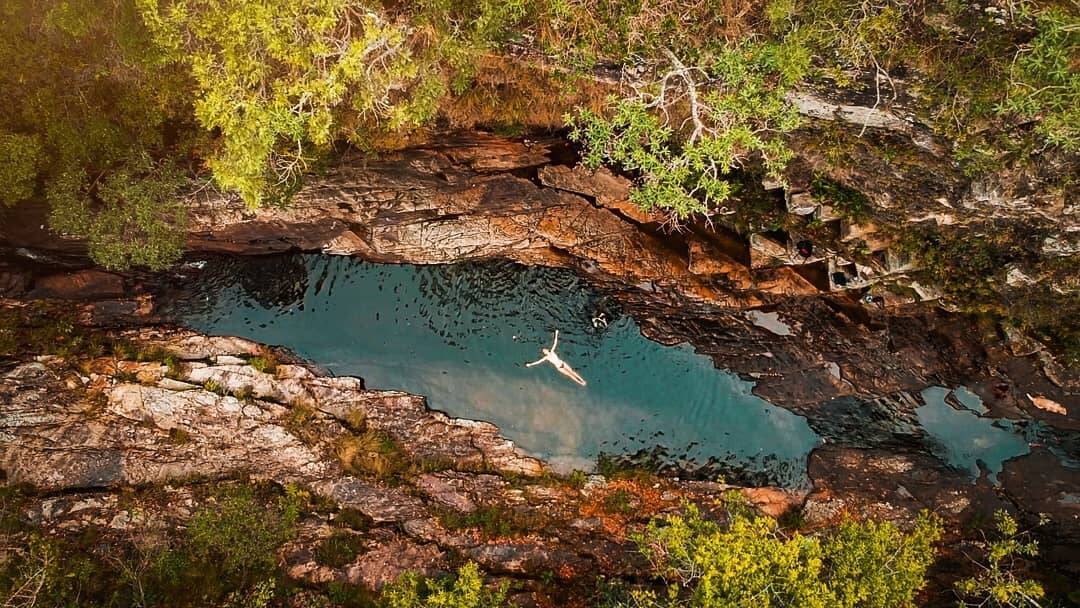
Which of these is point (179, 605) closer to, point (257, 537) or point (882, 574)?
point (257, 537)

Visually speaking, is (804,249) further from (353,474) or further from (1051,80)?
(353,474)

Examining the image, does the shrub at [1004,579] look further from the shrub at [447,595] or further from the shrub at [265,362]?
the shrub at [265,362]

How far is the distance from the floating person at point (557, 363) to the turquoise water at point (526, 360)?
0.59 ft

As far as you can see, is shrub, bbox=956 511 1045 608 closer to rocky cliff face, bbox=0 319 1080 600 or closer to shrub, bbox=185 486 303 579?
rocky cliff face, bbox=0 319 1080 600

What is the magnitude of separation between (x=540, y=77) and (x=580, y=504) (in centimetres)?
1217

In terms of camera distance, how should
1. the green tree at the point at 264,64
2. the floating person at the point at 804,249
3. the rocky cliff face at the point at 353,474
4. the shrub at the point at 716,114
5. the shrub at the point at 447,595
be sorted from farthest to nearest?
the floating person at the point at 804,249
the rocky cliff face at the point at 353,474
the shrub at the point at 447,595
the shrub at the point at 716,114
the green tree at the point at 264,64

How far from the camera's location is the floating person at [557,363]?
16875mm

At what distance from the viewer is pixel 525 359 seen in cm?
1705

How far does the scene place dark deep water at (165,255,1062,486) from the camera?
55.1ft

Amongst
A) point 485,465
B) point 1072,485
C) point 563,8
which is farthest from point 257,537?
point 1072,485

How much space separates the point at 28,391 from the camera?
45.8 ft

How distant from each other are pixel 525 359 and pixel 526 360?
0.05 m

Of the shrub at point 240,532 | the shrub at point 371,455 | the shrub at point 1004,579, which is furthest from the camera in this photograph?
the shrub at point 371,455

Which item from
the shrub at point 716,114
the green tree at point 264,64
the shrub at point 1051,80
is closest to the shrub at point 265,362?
the green tree at point 264,64
